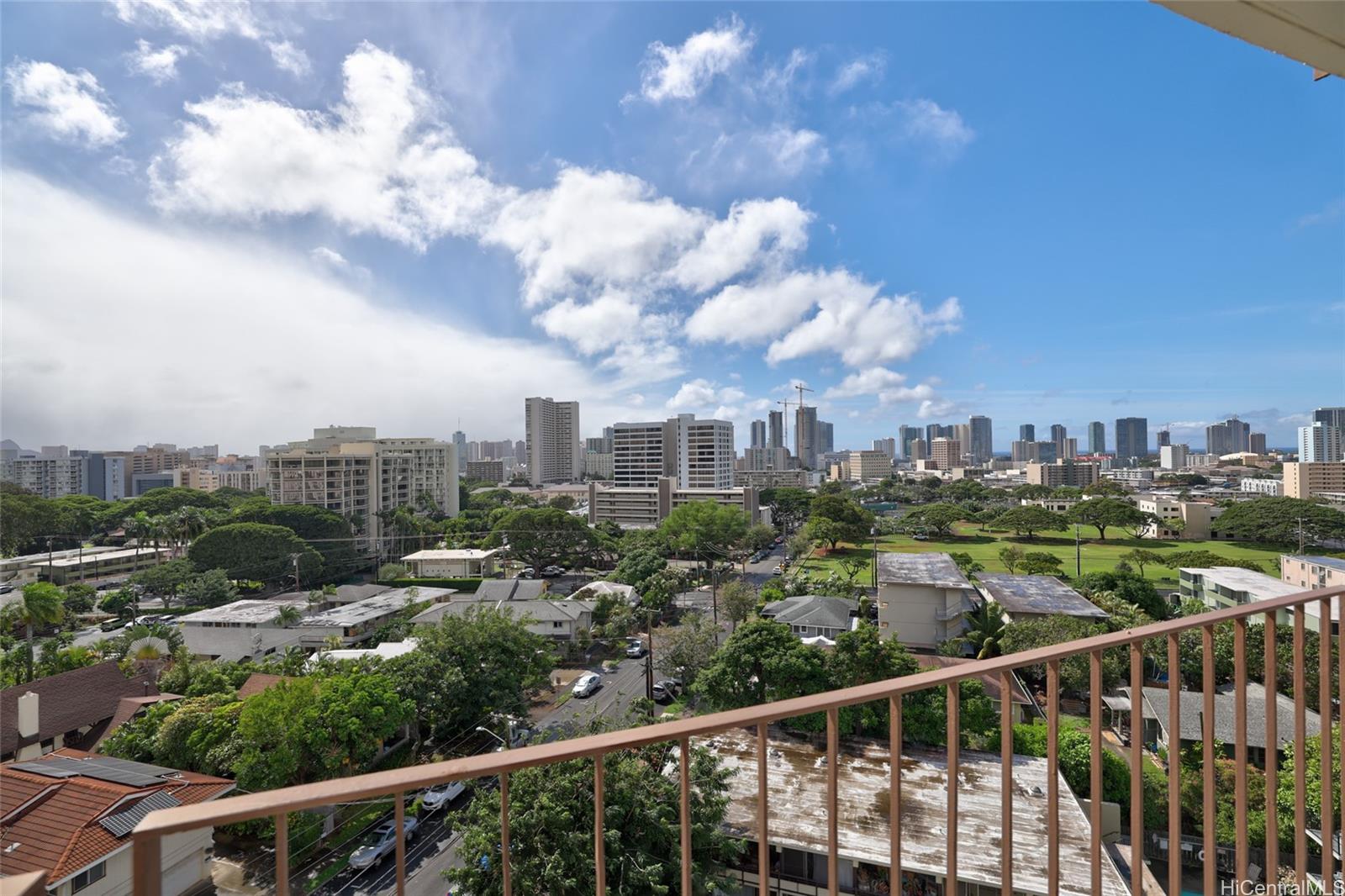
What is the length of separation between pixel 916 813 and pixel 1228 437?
112171 millimetres

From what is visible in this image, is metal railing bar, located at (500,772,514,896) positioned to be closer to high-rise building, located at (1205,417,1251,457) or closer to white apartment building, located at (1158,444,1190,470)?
white apartment building, located at (1158,444,1190,470)

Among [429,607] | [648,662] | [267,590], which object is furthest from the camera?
[267,590]

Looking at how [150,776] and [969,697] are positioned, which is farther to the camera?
[969,697]

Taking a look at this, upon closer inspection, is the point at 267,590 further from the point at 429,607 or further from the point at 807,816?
the point at 807,816

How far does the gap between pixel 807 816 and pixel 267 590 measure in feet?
71.2

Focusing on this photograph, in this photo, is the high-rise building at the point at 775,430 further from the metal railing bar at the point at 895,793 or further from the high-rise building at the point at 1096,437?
the metal railing bar at the point at 895,793

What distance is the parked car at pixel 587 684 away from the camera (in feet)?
38.3

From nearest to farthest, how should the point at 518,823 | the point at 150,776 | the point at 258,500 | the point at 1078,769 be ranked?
the point at 518,823
the point at 150,776
the point at 1078,769
the point at 258,500

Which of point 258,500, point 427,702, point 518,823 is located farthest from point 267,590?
point 518,823

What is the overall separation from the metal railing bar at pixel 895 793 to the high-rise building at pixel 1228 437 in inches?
4475

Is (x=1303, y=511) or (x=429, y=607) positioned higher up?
(x=1303, y=511)

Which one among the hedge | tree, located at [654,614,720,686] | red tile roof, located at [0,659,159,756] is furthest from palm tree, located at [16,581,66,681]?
tree, located at [654,614,720,686]

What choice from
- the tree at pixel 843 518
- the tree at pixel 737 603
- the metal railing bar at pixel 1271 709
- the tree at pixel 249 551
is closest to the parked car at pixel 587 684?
the tree at pixel 737 603

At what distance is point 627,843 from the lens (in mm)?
4891
